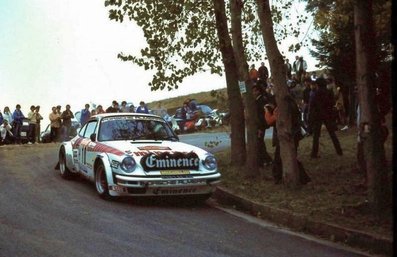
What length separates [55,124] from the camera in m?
24.5

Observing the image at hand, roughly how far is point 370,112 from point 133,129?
476 centimetres

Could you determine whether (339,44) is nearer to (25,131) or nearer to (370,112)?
(370,112)

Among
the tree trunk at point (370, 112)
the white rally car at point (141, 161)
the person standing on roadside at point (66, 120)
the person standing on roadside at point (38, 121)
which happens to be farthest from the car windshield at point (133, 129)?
the person standing on roadside at point (38, 121)

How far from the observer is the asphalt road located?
6340 millimetres

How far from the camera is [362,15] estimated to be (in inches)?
309

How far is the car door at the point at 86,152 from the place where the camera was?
10508mm

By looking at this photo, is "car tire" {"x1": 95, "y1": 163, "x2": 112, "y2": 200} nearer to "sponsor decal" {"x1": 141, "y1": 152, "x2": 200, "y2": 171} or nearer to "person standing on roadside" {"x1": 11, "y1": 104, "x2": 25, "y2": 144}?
"sponsor decal" {"x1": 141, "y1": 152, "x2": 200, "y2": 171}

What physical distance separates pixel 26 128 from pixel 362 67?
1844cm

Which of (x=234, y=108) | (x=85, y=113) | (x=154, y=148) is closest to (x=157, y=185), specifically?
(x=154, y=148)

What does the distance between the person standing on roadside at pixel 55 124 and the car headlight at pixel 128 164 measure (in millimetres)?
15968

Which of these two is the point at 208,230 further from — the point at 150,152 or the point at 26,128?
the point at 26,128

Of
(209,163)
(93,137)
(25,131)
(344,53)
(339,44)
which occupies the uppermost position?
(339,44)

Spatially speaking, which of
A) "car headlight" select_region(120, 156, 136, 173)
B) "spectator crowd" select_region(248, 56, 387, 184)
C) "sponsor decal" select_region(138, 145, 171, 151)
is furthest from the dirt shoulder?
"car headlight" select_region(120, 156, 136, 173)

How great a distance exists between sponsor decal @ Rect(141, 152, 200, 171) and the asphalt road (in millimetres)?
669
